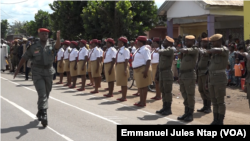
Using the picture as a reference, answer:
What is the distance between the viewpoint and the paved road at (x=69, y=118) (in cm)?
792

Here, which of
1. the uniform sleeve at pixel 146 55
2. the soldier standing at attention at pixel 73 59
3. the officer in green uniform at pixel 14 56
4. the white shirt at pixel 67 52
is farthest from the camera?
the officer in green uniform at pixel 14 56

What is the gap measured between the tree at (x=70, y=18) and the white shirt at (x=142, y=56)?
50.4 feet

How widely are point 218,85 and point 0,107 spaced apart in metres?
6.47

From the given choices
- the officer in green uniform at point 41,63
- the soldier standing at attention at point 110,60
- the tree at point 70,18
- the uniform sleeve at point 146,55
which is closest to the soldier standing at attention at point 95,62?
the soldier standing at attention at point 110,60

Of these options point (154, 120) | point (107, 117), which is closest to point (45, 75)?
point (107, 117)

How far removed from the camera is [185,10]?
71.2 feet

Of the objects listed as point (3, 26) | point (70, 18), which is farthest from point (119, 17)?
point (3, 26)

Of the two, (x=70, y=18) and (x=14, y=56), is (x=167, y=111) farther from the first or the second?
(x=70, y=18)

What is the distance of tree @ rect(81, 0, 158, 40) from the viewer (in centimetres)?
2167

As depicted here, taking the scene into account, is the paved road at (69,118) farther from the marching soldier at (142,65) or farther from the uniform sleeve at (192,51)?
the uniform sleeve at (192,51)

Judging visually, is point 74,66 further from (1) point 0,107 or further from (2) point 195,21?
(2) point 195,21

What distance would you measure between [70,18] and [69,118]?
17.5 meters

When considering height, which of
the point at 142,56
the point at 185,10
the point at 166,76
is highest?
the point at 185,10

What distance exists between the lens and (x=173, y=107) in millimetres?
11562
